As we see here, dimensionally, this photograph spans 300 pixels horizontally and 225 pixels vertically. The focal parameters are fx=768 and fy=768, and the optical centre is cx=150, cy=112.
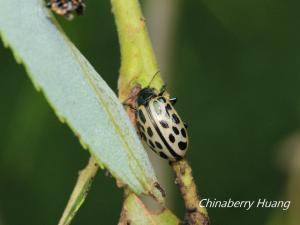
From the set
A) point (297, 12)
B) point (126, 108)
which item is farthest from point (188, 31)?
point (126, 108)

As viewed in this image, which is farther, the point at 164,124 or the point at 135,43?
the point at 164,124

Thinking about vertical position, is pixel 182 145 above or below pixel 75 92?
below

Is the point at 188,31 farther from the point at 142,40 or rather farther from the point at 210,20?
the point at 142,40

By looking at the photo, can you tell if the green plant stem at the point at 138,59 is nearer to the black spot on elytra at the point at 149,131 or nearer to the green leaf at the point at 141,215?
the green leaf at the point at 141,215

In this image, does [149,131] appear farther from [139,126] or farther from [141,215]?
[141,215]

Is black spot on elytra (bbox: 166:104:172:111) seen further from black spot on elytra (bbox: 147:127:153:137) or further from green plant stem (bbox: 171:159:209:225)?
green plant stem (bbox: 171:159:209:225)

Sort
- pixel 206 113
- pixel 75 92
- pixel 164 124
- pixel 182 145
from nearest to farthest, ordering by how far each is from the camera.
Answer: pixel 75 92
pixel 182 145
pixel 164 124
pixel 206 113

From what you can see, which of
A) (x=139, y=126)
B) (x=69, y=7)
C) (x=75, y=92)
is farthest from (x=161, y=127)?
(x=75, y=92)
